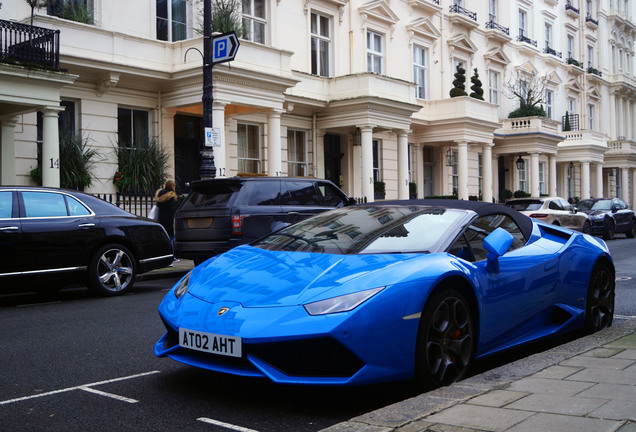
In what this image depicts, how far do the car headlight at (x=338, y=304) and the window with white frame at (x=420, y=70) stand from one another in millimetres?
26260

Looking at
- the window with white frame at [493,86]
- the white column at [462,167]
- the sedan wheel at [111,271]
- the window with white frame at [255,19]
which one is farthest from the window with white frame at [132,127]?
the window with white frame at [493,86]

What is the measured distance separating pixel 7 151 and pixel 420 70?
1891 centimetres

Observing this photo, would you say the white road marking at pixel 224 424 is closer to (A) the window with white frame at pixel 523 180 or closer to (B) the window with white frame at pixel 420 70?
(B) the window with white frame at pixel 420 70

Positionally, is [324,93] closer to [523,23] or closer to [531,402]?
[523,23]

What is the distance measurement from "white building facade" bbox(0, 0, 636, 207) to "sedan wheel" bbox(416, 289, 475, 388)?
42.0 ft

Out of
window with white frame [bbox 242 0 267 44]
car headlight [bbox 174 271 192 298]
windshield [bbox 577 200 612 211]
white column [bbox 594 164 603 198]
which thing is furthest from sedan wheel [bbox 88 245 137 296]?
white column [bbox 594 164 603 198]

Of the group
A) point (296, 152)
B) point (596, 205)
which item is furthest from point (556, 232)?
point (596, 205)

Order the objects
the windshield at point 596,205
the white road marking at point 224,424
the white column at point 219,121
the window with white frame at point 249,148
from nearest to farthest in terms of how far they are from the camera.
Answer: the white road marking at point 224,424 → the white column at point 219,121 → the window with white frame at point 249,148 → the windshield at point 596,205

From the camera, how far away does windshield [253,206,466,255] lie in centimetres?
478

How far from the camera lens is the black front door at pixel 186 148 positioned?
20422mm

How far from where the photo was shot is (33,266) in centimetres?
896

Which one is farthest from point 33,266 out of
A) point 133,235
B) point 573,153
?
point 573,153

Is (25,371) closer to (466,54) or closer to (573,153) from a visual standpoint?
(466,54)

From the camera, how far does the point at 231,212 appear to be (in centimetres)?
1180
